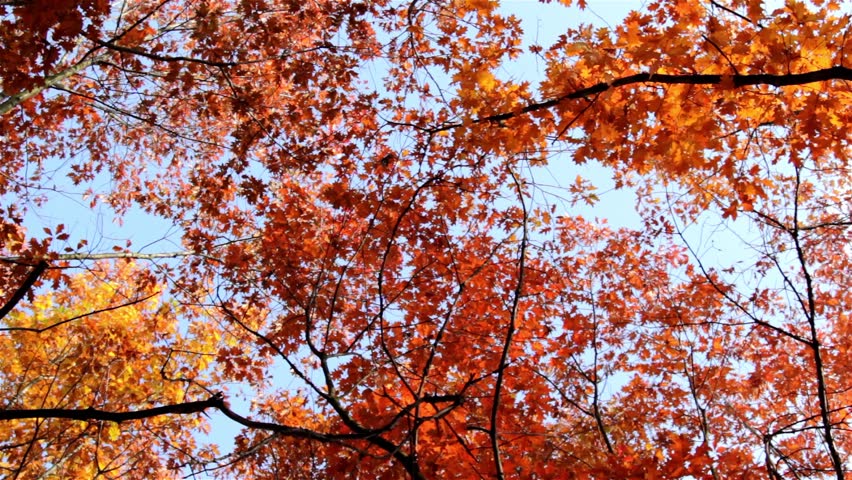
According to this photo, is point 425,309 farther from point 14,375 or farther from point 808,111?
point 14,375

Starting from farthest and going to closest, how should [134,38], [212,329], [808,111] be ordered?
[212,329] < [134,38] < [808,111]

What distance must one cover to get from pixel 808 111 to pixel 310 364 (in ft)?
20.5

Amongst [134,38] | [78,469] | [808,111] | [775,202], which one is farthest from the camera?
[78,469]

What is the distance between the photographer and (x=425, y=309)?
6.05 meters

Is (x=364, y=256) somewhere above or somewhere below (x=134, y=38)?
below

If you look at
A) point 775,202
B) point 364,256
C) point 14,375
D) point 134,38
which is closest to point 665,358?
point 775,202

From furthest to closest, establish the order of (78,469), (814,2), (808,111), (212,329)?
(212,329) → (78,469) → (814,2) → (808,111)

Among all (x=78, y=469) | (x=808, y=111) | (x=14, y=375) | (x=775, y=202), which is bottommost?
(x=808, y=111)

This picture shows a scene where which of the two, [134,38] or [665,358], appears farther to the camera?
[665,358]

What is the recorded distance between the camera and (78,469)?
8.36 m

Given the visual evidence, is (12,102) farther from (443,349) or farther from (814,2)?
(814,2)

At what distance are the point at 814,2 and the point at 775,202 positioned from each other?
8.59ft

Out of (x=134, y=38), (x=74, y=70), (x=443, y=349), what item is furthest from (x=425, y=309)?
(x=74, y=70)

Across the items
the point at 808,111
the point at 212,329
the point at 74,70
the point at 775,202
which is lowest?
the point at 808,111
